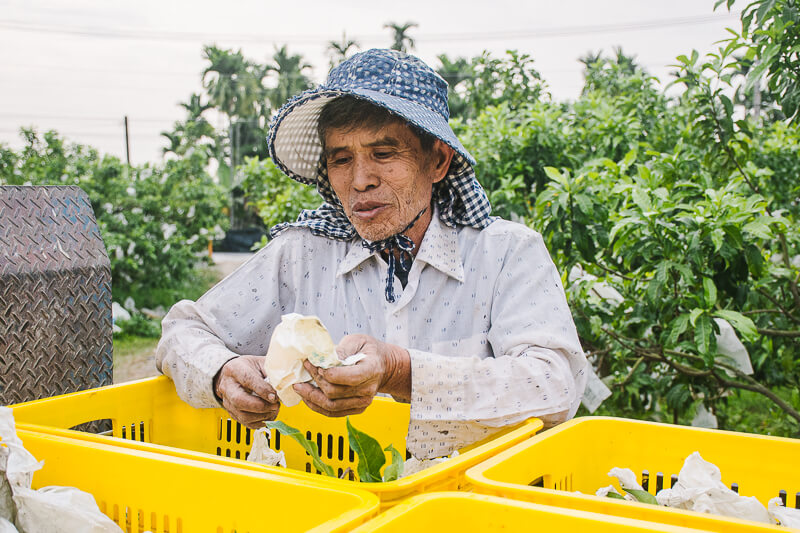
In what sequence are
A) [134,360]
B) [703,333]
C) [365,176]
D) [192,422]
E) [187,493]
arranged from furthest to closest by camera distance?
1. [134,360]
2. [703,333]
3. [365,176]
4. [192,422]
5. [187,493]

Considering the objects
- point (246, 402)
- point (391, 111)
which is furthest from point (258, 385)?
point (391, 111)

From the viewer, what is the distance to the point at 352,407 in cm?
130

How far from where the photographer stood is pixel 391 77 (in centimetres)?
186

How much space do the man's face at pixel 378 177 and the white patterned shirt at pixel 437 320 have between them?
0.34 ft

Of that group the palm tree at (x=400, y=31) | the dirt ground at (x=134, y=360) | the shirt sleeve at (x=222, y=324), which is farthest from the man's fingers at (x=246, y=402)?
the palm tree at (x=400, y=31)

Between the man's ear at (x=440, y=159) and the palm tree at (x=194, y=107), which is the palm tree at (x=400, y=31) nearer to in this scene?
the palm tree at (x=194, y=107)

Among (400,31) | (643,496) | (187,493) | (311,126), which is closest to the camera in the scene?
(187,493)

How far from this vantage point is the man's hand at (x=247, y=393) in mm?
1490

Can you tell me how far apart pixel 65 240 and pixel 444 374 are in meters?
1.11

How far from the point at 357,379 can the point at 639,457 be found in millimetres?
517

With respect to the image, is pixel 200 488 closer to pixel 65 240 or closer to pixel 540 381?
pixel 540 381

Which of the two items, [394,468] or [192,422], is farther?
[192,422]

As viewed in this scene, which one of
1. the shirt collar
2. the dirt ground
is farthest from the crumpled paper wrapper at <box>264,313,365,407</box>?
the dirt ground

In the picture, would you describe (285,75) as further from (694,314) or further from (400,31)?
(694,314)
